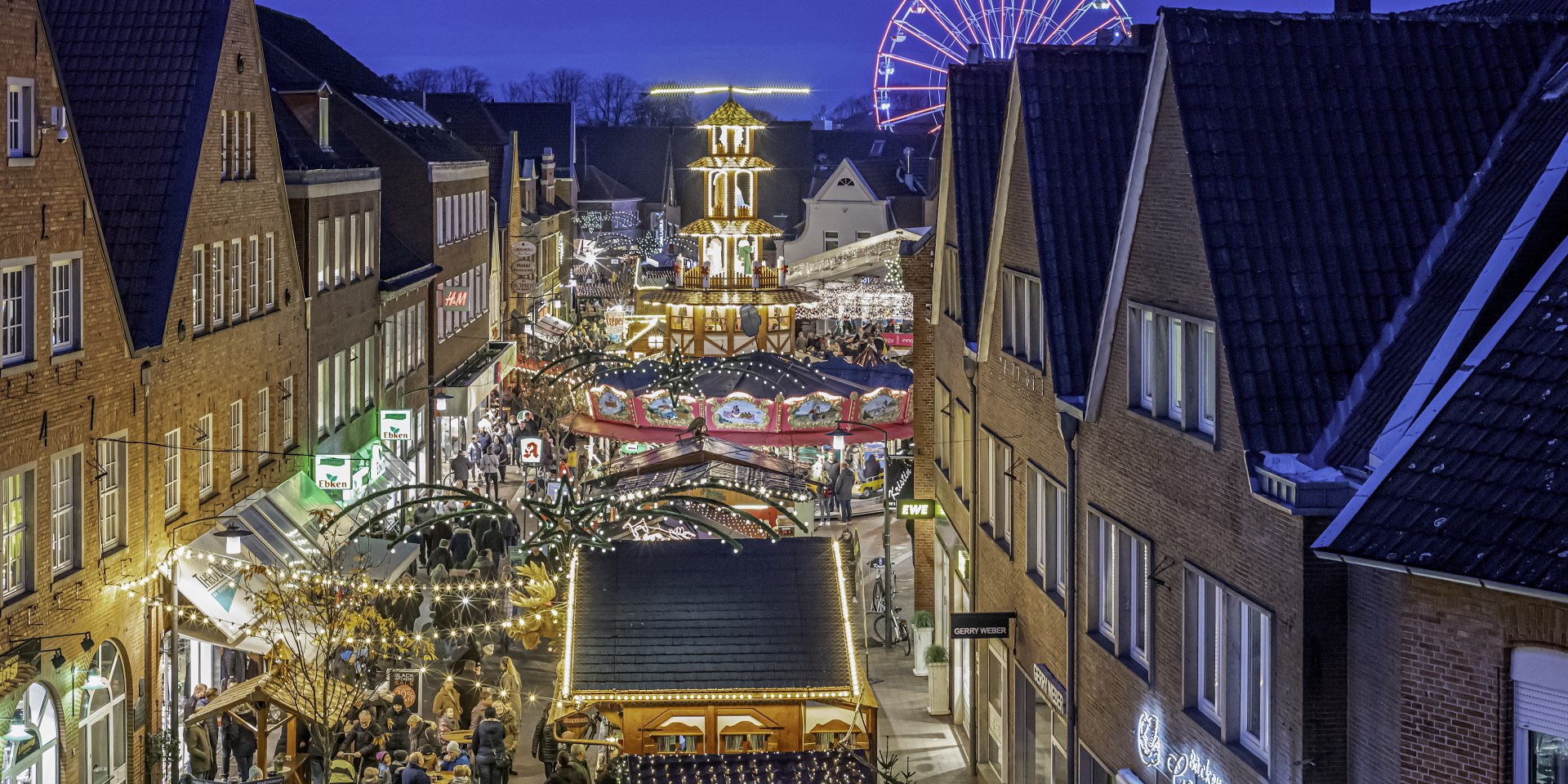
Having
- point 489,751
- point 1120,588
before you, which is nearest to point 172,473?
point 489,751

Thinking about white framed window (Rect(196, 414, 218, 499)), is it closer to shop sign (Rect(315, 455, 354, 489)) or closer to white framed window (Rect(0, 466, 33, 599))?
shop sign (Rect(315, 455, 354, 489))

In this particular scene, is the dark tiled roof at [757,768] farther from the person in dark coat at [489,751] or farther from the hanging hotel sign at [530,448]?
the hanging hotel sign at [530,448]

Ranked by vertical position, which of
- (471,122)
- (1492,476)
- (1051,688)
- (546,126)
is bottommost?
(1051,688)

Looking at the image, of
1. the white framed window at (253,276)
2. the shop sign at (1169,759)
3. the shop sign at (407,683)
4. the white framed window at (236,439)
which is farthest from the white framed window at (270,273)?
the shop sign at (1169,759)

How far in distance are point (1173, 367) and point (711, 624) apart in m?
6.35

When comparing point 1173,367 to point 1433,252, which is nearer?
point 1433,252

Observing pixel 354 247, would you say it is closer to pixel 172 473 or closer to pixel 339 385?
pixel 339 385

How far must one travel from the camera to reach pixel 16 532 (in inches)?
777

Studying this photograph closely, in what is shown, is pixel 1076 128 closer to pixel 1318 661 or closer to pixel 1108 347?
pixel 1108 347

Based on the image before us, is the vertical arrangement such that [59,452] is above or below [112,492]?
above

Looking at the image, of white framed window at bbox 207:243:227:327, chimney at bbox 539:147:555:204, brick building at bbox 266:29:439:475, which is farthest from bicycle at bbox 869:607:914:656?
chimney at bbox 539:147:555:204

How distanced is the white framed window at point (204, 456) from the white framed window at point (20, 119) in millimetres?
6930

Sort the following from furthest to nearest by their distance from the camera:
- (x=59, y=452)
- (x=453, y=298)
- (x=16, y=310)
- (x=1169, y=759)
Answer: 1. (x=453, y=298)
2. (x=59, y=452)
3. (x=16, y=310)
4. (x=1169, y=759)

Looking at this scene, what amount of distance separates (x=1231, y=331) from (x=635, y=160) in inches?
4323
